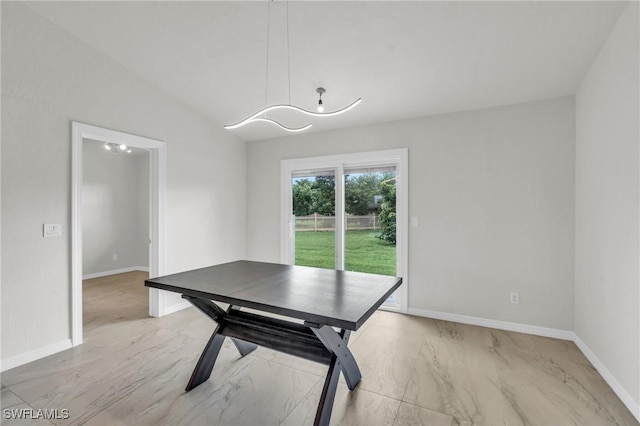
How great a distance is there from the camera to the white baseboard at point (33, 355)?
2.34 metres

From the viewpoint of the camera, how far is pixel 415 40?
2385 mm

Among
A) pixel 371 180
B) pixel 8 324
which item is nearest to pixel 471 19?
pixel 371 180

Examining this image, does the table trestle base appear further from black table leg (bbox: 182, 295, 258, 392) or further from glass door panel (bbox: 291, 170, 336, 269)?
glass door panel (bbox: 291, 170, 336, 269)

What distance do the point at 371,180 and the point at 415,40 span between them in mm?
1852

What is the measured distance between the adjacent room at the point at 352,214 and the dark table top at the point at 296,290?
2 centimetres

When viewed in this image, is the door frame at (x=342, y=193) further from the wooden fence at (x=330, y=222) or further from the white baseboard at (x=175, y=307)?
the white baseboard at (x=175, y=307)

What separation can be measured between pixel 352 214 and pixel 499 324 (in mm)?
2123

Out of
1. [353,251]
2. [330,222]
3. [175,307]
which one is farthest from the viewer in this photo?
[330,222]

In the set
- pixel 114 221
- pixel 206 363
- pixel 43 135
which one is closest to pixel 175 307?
pixel 206 363

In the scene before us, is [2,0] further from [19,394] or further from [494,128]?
[494,128]

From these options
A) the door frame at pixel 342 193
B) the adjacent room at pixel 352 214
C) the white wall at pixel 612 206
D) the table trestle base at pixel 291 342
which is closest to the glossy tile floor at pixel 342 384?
the adjacent room at pixel 352 214

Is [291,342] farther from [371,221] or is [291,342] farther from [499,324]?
[499,324]

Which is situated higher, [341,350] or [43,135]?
[43,135]

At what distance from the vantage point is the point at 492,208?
3.21 meters
